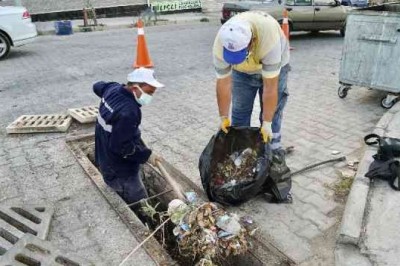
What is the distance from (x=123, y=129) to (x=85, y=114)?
2.47m

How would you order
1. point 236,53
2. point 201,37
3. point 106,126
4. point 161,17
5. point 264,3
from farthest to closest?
point 161,17
point 201,37
point 264,3
point 106,126
point 236,53

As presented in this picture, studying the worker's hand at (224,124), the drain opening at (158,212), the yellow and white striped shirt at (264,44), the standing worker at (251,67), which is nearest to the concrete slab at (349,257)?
the standing worker at (251,67)

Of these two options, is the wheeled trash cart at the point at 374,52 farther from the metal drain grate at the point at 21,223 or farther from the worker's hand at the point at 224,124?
the metal drain grate at the point at 21,223

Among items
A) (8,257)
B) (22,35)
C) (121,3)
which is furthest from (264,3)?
(8,257)

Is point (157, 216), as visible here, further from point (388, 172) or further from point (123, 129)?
point (388, 172)

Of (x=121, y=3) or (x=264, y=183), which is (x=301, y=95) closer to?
(x=264, y=183)

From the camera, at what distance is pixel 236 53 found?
9.16 feet

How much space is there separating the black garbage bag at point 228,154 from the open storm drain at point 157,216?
7.9 inches

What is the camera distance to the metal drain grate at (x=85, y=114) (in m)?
4.96

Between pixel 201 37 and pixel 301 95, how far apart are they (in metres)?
6.33

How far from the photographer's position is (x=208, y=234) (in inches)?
103

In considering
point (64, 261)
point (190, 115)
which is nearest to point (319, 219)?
point (64, 261)

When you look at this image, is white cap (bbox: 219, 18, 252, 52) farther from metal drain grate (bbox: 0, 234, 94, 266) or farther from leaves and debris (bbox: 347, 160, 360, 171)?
leaves and debris (bbox: 347, 160, 360, 171)

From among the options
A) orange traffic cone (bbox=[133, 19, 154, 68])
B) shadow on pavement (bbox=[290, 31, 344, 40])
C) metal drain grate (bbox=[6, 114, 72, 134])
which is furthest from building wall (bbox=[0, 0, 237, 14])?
metal drain grate (bbox=[6, 114, 72, 134])
